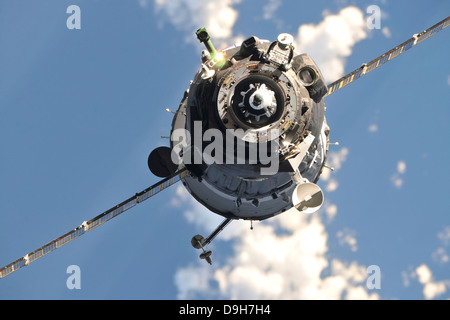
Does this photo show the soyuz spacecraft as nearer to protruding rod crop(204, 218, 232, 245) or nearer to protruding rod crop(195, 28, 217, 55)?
protruding rod crop(195, 28, 217, 55)

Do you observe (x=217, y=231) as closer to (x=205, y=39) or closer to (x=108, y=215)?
(x=108, y=215)

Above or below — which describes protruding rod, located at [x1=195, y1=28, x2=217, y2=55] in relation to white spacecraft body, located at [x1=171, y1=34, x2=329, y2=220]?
above

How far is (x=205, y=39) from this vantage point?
31.1m

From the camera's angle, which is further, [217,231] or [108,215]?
[217,231]

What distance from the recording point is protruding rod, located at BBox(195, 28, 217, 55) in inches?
1219

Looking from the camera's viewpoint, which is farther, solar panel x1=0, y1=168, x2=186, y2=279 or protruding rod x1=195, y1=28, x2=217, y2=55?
solar panel x1=0, y1=168, x2=186, y2=279

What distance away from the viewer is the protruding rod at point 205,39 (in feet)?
102
